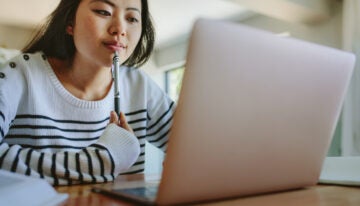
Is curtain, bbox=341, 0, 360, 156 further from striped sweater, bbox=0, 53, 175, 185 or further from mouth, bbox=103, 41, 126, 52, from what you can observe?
mouth, bbox=103, 41, 126, 52

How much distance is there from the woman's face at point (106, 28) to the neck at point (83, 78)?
0.07 metres

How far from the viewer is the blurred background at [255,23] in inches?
111

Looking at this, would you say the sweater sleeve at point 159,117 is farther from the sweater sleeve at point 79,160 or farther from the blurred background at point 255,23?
the blurred background at point 255,23

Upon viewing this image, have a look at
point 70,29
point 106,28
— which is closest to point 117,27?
point 106,28

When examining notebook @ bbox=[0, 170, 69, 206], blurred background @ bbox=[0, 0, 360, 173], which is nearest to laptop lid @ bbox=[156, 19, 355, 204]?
notebook @ bbox=[0, 170, 69, 206]

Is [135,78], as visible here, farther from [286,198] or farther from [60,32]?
[286,198]

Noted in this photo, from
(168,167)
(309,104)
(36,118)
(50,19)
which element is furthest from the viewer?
(50,19)

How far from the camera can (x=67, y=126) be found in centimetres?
91

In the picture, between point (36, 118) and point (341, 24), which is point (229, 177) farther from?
point (341, 24)

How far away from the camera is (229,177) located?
42cm

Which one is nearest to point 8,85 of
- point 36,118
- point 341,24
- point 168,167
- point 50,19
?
point 36,118

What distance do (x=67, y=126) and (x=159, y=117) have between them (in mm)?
265

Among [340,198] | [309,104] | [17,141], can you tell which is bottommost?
[17,141]

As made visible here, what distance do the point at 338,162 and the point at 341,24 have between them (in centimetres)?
271
